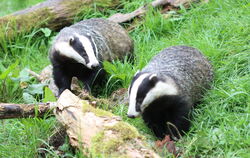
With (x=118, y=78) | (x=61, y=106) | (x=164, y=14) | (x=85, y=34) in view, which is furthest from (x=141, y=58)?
(x=61, y=106)

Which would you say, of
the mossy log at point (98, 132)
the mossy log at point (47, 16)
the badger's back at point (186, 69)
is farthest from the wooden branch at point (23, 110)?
the mossy log at point (47, 16)

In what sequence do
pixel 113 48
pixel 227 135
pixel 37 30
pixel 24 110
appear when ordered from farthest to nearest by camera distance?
pixel 37 30 < pixel 113 48 < pixel 24 110 < pixel 227 135

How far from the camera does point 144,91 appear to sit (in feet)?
12.7

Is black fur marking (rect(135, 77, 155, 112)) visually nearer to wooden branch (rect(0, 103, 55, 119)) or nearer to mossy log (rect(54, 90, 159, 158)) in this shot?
mossy log (rect(54, 90, 159, 158))

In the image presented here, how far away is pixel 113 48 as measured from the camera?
5.72 metres

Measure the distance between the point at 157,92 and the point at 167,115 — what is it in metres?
0.34

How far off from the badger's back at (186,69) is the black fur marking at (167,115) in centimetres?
12

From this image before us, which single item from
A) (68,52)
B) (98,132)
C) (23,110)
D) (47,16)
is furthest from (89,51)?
(47,16)

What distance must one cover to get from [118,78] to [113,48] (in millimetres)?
643

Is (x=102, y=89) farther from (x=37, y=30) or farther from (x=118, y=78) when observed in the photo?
(x=37, y=30)

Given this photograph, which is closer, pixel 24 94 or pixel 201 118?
pixel 201 118

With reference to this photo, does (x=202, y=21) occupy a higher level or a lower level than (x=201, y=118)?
higher

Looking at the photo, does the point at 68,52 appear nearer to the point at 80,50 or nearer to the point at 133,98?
the point at 80,50

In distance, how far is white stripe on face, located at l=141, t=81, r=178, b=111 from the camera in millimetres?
3910
